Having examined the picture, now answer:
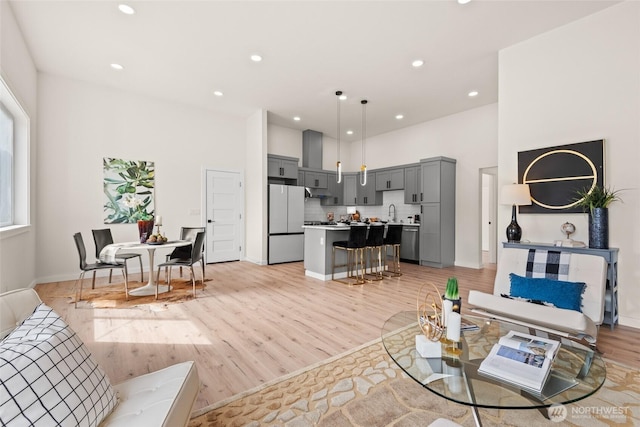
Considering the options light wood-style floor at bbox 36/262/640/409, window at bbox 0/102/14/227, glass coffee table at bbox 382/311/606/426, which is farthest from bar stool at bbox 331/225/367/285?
window at bbox 0/102/14/227

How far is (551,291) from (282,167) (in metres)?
5.62

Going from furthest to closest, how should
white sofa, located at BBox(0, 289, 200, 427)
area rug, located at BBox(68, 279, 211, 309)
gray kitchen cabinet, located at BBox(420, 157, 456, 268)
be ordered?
1. gray kitchen cabinet, located at BBox(420, 157, 456, 268)
2. area rug, located at BBox(68, 279, 211, 309)
3. white sofa, located at BBox(0, 289, 200, 427)

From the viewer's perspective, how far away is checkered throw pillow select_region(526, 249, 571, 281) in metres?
2.85

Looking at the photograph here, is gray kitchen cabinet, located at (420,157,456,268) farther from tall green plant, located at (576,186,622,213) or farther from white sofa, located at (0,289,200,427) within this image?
white sofa, located at (0,289,200,427)

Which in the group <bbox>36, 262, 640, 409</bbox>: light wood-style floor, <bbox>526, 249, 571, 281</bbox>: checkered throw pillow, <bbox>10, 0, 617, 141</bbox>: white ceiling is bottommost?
<bbox>36, 262, 640, 409</bbox>: light wood-style floor

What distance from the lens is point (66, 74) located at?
480 cm


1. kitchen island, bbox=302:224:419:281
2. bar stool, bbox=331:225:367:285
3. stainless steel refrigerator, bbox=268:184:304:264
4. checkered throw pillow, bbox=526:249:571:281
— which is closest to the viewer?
checkered throw pillow, bbox=526:249:571:281

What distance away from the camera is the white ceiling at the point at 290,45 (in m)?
3.23

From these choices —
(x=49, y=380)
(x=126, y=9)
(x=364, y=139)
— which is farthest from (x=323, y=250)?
(x=364, y=139)

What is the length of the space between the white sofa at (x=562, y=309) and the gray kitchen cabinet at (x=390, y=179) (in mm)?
4235

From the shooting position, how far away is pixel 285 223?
267 inches

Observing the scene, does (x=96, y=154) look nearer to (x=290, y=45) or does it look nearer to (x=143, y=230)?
(x=143, y=230)

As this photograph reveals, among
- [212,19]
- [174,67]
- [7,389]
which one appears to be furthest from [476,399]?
[174,67]

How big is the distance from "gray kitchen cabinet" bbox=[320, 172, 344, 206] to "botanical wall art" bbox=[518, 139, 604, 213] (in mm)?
4845
